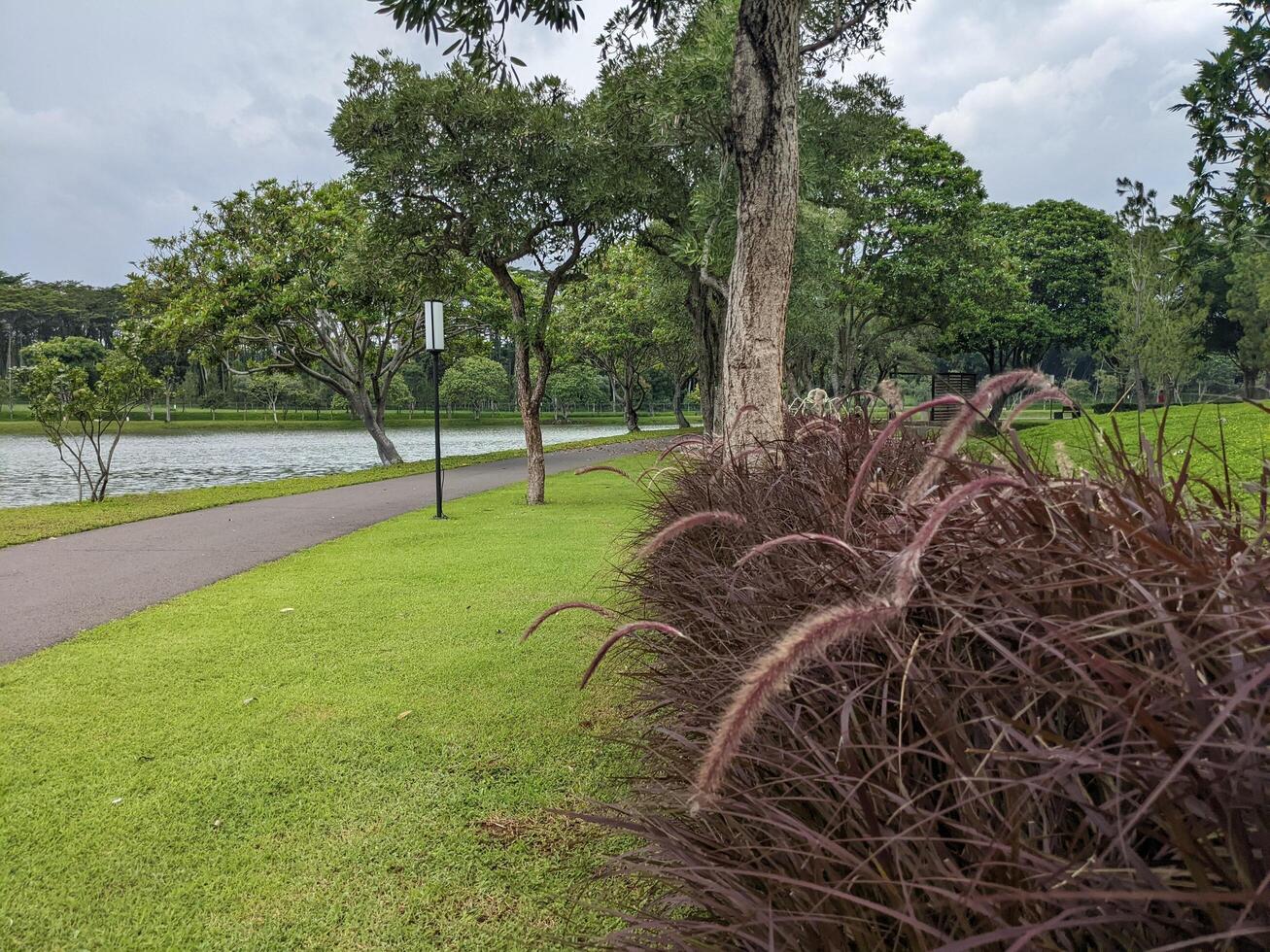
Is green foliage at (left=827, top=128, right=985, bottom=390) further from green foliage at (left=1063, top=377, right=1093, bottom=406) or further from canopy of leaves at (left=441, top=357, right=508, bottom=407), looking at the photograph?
canopy of leaves at (left=441, top=357, right=508, bottom=407)

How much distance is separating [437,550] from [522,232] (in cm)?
572

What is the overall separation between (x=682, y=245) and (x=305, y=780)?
935 centimetres

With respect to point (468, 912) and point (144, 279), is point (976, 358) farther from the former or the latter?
point (468, 912)

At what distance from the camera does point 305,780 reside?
2852 mm

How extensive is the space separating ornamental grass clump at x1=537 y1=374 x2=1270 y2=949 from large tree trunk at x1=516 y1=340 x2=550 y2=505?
1021cm

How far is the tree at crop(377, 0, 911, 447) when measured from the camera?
490cm

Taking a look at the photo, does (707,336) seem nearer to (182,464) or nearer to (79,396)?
(79,396)

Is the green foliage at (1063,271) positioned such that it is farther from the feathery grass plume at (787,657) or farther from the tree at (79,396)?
the feathery grass plume at (787,657)

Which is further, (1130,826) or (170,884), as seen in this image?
(170,884)

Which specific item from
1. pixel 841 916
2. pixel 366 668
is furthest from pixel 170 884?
pixel 841 916

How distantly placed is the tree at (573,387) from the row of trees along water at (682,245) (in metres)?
16.0

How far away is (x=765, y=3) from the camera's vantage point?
15.9ft

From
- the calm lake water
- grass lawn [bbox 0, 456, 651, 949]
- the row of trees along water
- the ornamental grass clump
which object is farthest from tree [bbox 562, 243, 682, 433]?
the ornamental grass clump

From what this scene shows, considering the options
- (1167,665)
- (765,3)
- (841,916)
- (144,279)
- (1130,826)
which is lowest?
(841,916)
